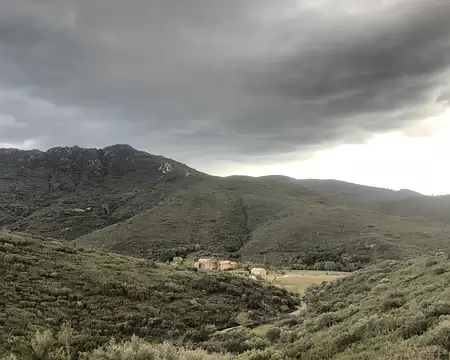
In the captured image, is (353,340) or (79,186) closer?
(353,340)

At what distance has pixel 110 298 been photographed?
18531 mm

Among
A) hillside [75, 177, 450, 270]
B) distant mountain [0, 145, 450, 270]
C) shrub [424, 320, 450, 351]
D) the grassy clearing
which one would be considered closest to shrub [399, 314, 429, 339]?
shrub [424, 320, 450, 351]

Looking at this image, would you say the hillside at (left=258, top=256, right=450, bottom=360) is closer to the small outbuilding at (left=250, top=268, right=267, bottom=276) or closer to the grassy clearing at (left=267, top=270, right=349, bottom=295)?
the grassy clearing at (left=267, top=270, right=349, bottom=295)

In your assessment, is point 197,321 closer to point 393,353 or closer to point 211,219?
point 393,353

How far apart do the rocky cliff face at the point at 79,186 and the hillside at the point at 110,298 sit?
225ft

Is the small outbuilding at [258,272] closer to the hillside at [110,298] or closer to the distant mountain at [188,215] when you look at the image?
the distant mountain at [188,215]

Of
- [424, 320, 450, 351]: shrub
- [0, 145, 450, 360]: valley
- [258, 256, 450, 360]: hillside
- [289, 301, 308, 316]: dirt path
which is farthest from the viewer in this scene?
[289, 301, 308, 316]: dirt path

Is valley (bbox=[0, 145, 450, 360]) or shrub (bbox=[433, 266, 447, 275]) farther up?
shrub (bbox=[433, 266, 447, 275])

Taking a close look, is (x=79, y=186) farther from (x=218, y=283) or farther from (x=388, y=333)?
(x=388, y=333)

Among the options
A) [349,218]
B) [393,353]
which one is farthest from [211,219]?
[393,353]

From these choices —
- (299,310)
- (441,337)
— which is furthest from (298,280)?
(441,337)

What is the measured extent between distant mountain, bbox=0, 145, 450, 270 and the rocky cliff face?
1.14ft

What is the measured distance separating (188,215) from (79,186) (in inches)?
2441

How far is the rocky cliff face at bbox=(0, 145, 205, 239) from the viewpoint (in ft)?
316
